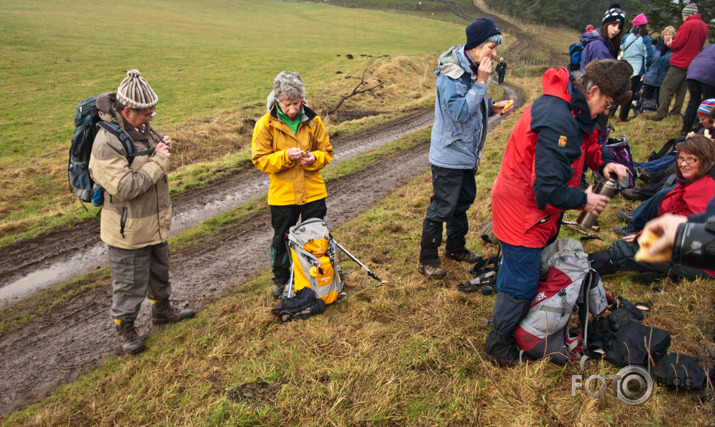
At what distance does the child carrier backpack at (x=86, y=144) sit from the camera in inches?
150

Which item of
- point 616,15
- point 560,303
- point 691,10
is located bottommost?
point 560,303

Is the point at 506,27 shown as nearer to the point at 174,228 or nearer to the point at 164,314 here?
the point at 174,228

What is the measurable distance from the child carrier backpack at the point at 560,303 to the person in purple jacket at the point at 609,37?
5.20 m

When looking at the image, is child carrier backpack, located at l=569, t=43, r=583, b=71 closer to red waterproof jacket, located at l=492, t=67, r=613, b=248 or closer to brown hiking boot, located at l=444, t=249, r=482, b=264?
brown hiking boot, located at l=444, t=249, r=482, b=264

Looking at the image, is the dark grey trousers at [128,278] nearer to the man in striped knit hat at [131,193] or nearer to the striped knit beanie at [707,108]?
the man in striped knit hat at [131,193]

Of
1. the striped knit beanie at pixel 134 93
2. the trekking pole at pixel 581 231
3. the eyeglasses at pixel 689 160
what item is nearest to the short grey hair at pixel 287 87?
the striped knit beanie at pixel 134 93

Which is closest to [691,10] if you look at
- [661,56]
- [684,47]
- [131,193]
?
[684,47]

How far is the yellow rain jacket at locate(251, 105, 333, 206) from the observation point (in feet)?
14.2

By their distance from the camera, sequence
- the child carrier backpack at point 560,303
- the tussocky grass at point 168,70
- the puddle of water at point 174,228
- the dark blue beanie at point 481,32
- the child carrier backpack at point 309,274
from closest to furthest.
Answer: the child carrier backpack at point 560,303, the dark blue beanie at point 481,32, the child carrier backpack at point 309,274, the puddle of water at point 174,228, the tussocky grass at point 168,70

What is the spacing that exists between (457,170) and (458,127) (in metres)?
0.48

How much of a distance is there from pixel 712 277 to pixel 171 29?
201ft

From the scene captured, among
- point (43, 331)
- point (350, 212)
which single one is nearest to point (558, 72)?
point (350, 212)

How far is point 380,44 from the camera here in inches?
2146

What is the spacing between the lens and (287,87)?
407 cm
